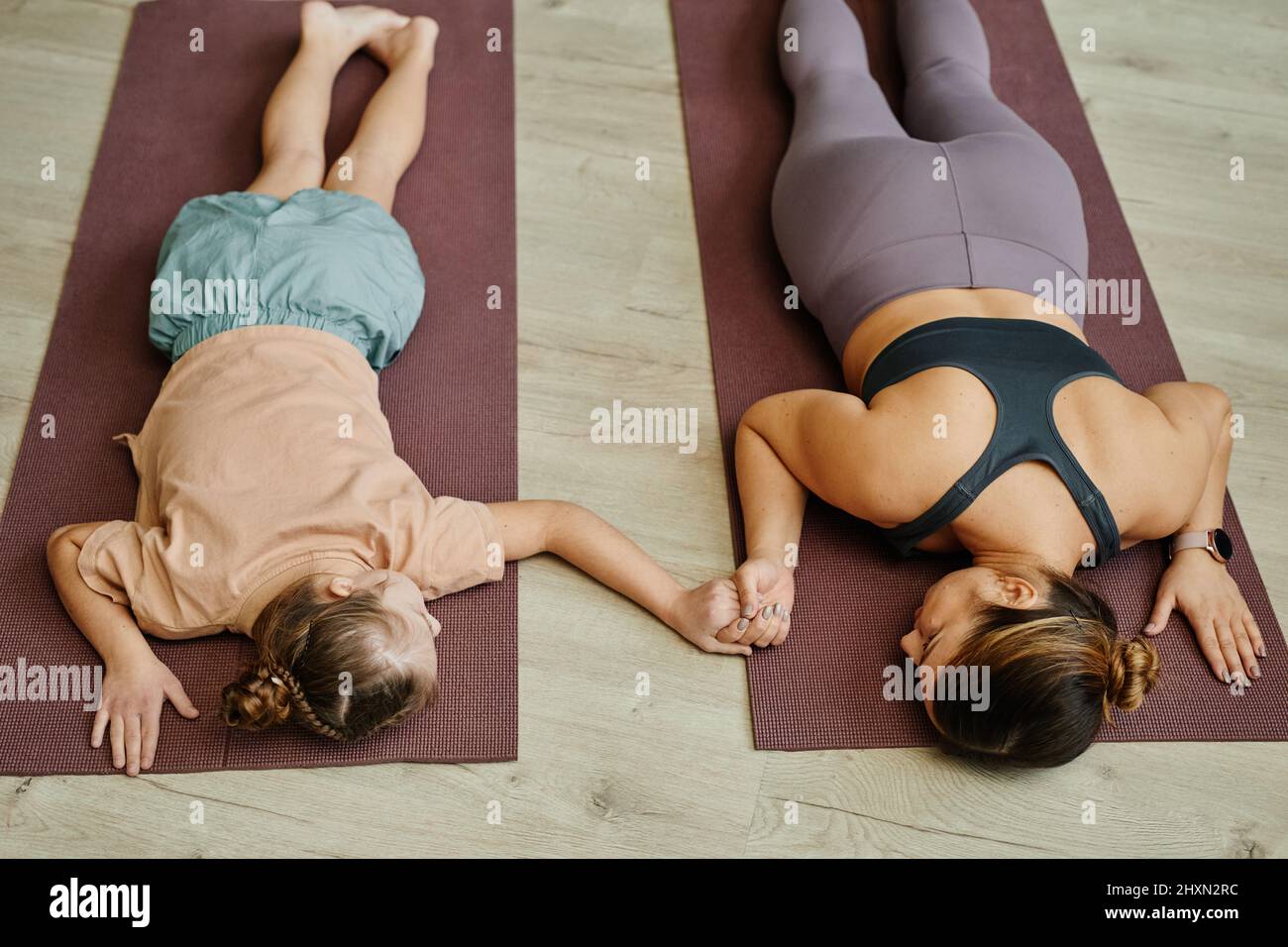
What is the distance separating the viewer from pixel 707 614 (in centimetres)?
155

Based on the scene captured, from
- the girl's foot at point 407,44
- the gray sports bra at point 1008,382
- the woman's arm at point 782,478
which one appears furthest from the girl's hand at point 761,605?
the girl's foot at point 407,44

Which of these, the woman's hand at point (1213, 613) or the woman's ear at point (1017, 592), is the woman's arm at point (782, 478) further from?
the woman's hand at point (1213, 613)

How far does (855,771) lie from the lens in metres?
1.52

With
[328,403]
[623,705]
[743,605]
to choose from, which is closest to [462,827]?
[623,705]

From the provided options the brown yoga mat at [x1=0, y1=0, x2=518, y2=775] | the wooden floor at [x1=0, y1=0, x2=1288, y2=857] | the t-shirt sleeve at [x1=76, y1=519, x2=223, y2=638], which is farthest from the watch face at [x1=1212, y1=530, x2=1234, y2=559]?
the t-shirt sleeve at [x1=76, y1=519, x2=223, y2=638]

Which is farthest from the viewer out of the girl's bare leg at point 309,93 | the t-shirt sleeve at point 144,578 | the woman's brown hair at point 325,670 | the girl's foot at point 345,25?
the girl's foot at point 345,25

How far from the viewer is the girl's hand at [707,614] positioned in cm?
155

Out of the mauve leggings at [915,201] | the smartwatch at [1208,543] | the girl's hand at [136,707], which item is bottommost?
the smartwatch at [1208,543]

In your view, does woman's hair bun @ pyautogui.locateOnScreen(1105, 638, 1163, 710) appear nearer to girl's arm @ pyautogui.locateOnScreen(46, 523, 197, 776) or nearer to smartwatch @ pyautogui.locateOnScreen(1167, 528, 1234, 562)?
smartwatch @ pyautogui.locateOnScreen(1167, 528, 1234, 562)

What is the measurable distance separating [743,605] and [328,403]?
636mm

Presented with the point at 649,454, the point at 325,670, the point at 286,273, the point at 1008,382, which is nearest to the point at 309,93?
the point at 286,273

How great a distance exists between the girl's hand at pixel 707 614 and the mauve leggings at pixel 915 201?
18.9 inches

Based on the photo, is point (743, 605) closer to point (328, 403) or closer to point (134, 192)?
point (328, 403)

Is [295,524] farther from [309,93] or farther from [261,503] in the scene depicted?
[309,93]
